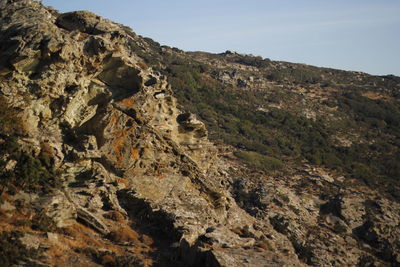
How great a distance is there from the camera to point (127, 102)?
99.0ft

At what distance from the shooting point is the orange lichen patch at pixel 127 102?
29850 mm

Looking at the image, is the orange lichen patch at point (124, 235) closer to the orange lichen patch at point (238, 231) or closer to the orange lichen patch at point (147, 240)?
the orange lichen patch at point (147, 240)

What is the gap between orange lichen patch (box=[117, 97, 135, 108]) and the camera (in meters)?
29.9

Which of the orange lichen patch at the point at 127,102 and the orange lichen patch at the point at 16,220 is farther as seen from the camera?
the orange lichen patch at the point at 127,102

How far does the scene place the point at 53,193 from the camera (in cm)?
2208

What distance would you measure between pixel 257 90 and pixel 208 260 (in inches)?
3972

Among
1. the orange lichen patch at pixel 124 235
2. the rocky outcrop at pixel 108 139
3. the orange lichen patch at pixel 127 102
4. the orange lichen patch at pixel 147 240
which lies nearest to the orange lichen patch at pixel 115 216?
the rocky outcrop at pixel 108 139

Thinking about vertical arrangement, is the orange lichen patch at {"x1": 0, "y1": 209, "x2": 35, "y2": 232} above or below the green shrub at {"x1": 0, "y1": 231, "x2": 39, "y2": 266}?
above

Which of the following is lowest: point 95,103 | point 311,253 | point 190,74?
point 311,253

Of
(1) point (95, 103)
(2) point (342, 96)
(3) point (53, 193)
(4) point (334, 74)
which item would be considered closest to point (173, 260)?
(3) point (53, 193)

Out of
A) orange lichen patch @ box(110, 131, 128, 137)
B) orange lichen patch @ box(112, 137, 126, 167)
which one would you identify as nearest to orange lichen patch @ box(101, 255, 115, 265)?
orange lichen patch @ box(112, 137, 126, 167)

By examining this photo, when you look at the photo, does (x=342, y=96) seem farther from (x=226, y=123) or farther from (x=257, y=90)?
(x=226, y=123)

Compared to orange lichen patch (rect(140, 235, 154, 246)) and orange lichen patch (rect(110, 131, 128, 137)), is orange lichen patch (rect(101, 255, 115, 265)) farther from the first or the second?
orange lichen patch (rect(110, 131, 128, 137))

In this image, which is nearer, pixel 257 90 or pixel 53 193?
pixel 53 193
